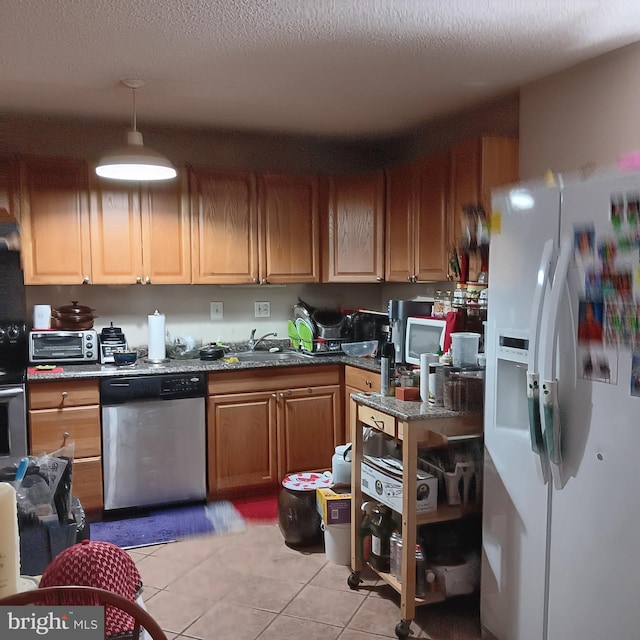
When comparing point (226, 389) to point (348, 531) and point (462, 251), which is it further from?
point (462, 251)

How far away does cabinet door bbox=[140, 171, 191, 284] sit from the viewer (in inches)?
147

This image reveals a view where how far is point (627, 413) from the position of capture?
5.66 ft

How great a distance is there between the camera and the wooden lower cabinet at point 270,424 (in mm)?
3703

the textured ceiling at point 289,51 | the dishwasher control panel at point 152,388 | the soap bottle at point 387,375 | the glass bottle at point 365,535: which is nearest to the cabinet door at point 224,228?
the textured ceiling at point 289,51

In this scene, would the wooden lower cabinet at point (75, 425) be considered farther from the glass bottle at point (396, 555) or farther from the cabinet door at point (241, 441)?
the glass bottle at point (396, 555)

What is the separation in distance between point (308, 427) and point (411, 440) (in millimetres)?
1675

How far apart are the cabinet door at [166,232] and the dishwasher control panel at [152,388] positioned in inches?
25.0

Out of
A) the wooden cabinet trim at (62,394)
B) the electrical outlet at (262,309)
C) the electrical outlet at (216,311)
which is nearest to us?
the wooden cabinet trim at (62,394)

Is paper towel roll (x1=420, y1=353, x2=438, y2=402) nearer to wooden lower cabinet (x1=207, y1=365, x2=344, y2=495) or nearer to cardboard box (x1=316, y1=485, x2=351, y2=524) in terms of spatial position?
cardboard box (x1=316, y1=485, x2=351, y2=524)

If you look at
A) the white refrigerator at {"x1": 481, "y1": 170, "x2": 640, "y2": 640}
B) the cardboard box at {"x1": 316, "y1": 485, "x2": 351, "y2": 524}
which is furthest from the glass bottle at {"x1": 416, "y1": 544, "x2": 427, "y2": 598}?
the cardboard box at {"x1": 316, "y1": 485, "x2": 351, "y2": 524}

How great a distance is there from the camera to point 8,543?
2.82ft

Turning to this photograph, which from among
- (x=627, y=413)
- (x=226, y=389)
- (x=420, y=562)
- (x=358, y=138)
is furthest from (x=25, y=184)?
(x=627, y=413)

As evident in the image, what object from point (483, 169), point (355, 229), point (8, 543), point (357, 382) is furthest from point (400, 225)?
point (8, 543)

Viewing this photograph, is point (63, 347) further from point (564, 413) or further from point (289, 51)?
point (564, 413)
